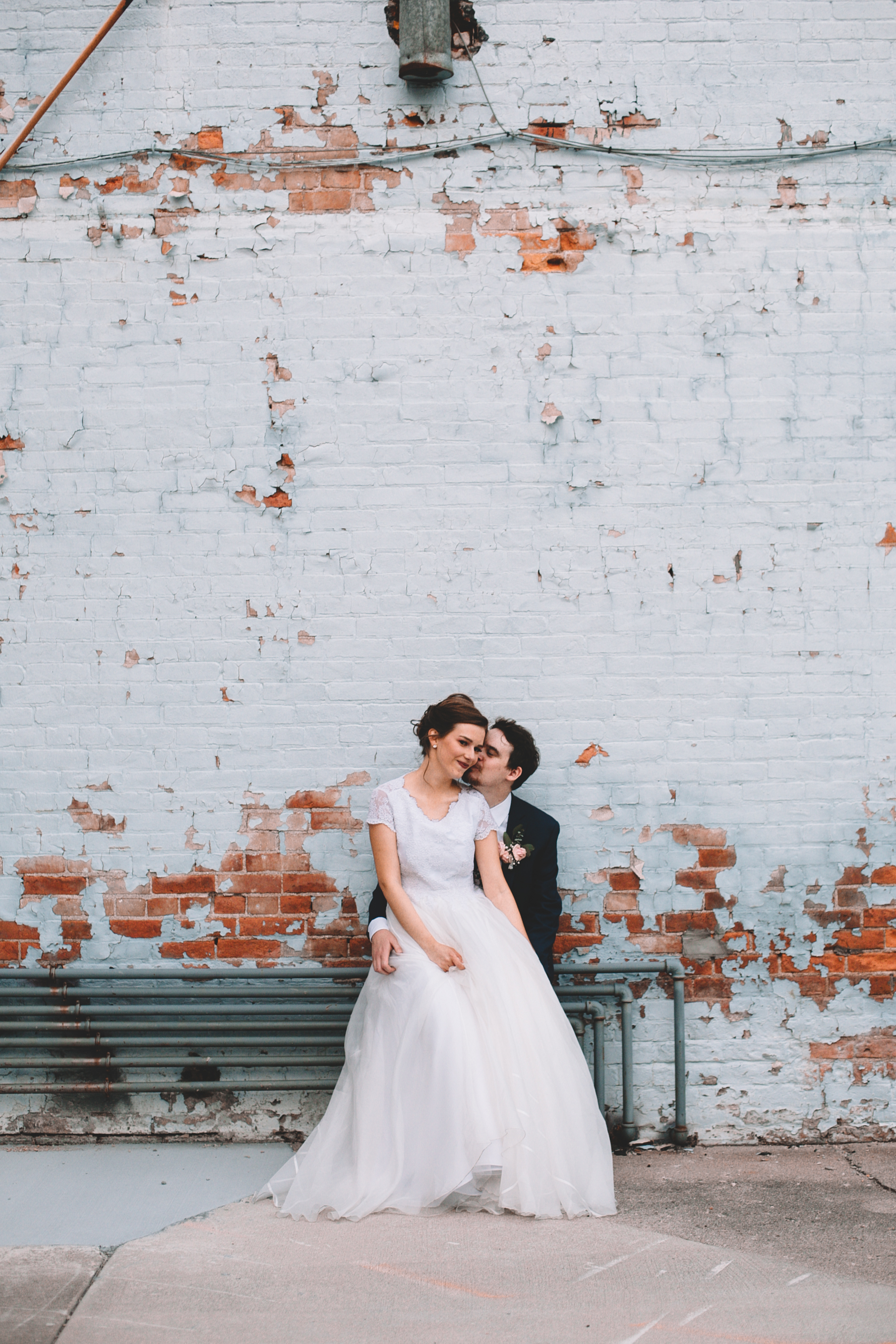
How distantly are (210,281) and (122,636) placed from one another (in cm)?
139

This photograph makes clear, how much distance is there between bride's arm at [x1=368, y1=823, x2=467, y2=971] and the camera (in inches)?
144

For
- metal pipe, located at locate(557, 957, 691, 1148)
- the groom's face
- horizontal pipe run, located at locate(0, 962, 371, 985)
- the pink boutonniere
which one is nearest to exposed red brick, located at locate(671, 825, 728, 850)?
metal pipe, located at locate(557, 957, 691, 1148)

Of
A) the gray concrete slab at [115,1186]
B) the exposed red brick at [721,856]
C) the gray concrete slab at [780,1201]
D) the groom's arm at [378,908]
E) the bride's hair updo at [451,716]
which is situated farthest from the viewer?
the exposed red brick at [721,856]

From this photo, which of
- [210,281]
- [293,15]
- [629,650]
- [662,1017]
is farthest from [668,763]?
[293,15]

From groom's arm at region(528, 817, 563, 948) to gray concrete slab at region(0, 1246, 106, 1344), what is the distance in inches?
68.3

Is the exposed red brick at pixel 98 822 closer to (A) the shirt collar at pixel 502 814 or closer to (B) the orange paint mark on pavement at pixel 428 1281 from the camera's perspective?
(A) the shirt collar at pixel 502 814

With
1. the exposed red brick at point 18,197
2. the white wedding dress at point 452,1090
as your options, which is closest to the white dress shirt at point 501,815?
the white wedding dress at point 452,1090

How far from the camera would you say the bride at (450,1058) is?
344cm

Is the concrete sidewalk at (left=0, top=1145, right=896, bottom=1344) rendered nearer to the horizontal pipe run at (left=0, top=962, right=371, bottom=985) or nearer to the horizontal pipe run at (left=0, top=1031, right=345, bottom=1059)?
the horizontal pipe run at (left=0, top=1031, right=345, bottom=1059)

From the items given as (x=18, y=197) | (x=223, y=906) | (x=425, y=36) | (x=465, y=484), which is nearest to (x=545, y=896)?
(x=223, y=906)

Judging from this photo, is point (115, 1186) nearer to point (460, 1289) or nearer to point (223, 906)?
point (223, 906)

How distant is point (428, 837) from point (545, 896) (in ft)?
1.71

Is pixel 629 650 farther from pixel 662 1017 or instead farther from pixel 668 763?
pixel 662 1017

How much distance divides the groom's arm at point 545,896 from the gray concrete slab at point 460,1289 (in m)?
0.95
